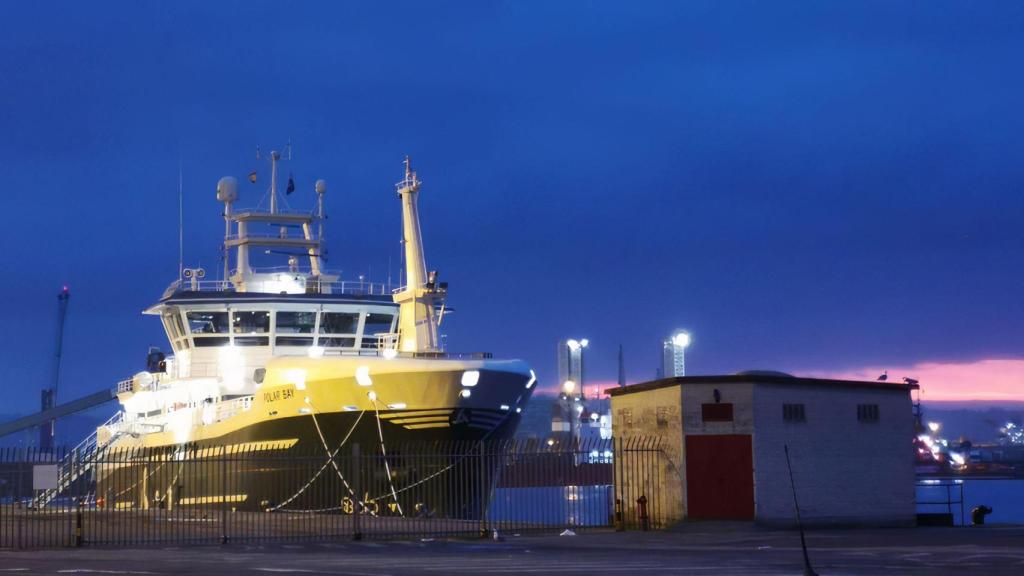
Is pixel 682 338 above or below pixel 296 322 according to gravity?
above

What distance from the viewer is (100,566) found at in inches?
813

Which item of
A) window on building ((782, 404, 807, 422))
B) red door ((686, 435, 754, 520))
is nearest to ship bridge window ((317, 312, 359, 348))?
red door ((686, 435, 754, 520))

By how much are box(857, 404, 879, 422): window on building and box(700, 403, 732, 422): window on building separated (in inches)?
136

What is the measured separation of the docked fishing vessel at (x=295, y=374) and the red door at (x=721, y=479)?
9.08 metres

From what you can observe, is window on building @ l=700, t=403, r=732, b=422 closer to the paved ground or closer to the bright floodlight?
the paved ground

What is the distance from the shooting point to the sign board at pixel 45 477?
977 inches

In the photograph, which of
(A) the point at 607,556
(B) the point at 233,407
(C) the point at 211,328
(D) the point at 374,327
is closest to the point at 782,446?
(A) the point at 607,556

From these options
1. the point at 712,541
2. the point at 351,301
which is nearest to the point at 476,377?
the point at 351,301

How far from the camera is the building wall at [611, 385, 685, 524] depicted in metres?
29.6

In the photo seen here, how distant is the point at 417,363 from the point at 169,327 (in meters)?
15.5

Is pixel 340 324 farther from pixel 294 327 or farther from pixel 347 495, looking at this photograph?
pixel 347 495

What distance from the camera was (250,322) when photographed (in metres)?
48.8

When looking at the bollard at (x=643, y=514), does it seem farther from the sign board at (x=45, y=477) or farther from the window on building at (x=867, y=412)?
the sign board at (x=45, y=477)

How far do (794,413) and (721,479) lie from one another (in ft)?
7.58
